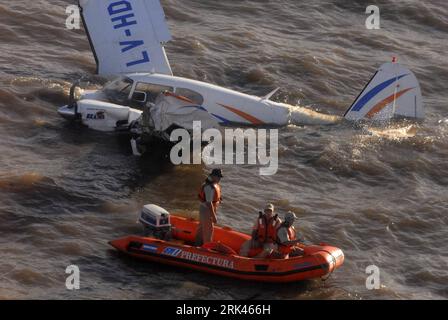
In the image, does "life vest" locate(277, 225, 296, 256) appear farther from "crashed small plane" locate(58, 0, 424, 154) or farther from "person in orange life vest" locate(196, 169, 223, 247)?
"crashed small plane" locate(58, 0, 424, 154)

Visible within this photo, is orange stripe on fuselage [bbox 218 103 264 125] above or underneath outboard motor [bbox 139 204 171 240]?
above

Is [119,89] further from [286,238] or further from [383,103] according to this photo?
[286,238]

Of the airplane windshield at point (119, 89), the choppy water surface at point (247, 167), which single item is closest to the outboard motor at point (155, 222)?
the choppy water surface at point (247, 167)

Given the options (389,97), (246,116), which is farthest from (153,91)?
(389,97)

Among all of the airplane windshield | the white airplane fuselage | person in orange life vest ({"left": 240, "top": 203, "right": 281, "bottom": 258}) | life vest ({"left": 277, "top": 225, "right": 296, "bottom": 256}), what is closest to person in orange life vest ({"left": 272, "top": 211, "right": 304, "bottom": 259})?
life vest ({"left": 277, "top": 225, "right": 296, "bottom": 256})

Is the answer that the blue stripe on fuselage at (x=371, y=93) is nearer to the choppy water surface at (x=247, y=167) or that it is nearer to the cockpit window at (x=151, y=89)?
the choppy water surface at (x=247, y=167)
